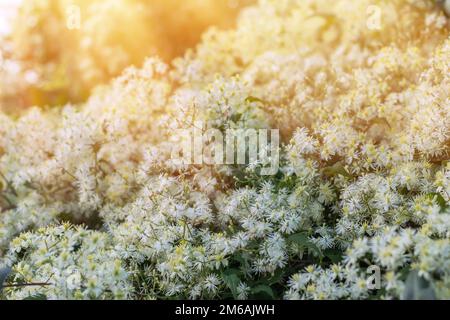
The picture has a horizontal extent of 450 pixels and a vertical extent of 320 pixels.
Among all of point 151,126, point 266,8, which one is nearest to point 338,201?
point 151,126

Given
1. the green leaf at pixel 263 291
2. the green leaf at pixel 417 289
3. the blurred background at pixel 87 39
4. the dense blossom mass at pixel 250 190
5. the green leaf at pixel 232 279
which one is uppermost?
the blurred background at pixel 87 39

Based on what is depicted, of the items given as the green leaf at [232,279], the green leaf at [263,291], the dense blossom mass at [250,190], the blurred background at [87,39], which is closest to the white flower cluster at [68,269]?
the dense blossom mass at [250,190]

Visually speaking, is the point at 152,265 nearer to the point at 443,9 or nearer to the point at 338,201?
the point at 338,201

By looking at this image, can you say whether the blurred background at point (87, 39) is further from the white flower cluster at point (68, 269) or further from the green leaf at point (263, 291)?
the green leaf at point (263, 291)

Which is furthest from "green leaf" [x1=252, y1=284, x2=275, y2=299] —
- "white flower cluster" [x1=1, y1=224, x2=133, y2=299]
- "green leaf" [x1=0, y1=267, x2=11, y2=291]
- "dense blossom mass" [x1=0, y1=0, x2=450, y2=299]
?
"green leaf" [x1=0, y1=267, x2=11, y2=291]

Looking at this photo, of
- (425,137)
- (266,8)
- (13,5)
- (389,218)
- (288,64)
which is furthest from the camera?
(13,5)

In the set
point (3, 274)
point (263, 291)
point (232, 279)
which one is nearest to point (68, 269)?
point (3, 274)
